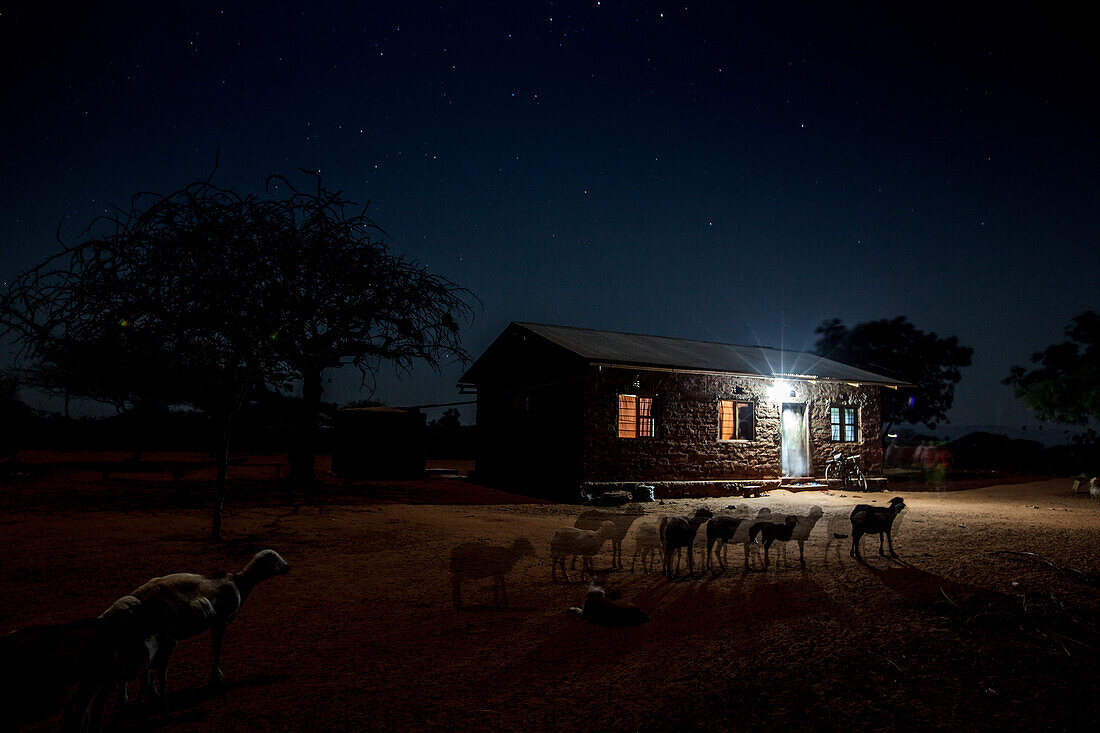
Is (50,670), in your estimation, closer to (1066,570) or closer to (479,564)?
(479,564)

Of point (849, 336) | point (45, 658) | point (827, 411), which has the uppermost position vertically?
point (849, 336)

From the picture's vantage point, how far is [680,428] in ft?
59.5

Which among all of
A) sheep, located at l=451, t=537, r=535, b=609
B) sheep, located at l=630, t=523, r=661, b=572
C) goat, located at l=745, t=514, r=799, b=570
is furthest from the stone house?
sheep, located at l=451, t=537, r=535, b=609

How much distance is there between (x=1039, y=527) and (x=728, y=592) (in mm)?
9381

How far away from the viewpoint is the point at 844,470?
21125 millimetres

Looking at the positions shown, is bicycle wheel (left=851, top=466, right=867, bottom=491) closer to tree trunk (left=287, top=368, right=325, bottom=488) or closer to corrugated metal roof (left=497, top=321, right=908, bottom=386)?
corrugated metal roof (left=497, top=321, right=908, bottom=386)

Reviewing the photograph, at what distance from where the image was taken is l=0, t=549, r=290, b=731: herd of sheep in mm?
2688

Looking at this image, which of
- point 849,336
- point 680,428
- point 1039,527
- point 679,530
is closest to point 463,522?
point 679,530

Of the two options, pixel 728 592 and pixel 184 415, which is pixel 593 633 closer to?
pixel 728 592

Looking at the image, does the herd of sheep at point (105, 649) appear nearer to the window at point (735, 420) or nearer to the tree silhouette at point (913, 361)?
the window at point (735, 420)

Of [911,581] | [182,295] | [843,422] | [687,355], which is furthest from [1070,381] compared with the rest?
[182,295]

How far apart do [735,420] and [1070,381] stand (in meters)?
15.4

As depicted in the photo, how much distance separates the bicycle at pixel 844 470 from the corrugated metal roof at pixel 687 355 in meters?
2.90

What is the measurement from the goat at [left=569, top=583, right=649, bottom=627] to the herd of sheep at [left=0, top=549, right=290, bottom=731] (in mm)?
2893
